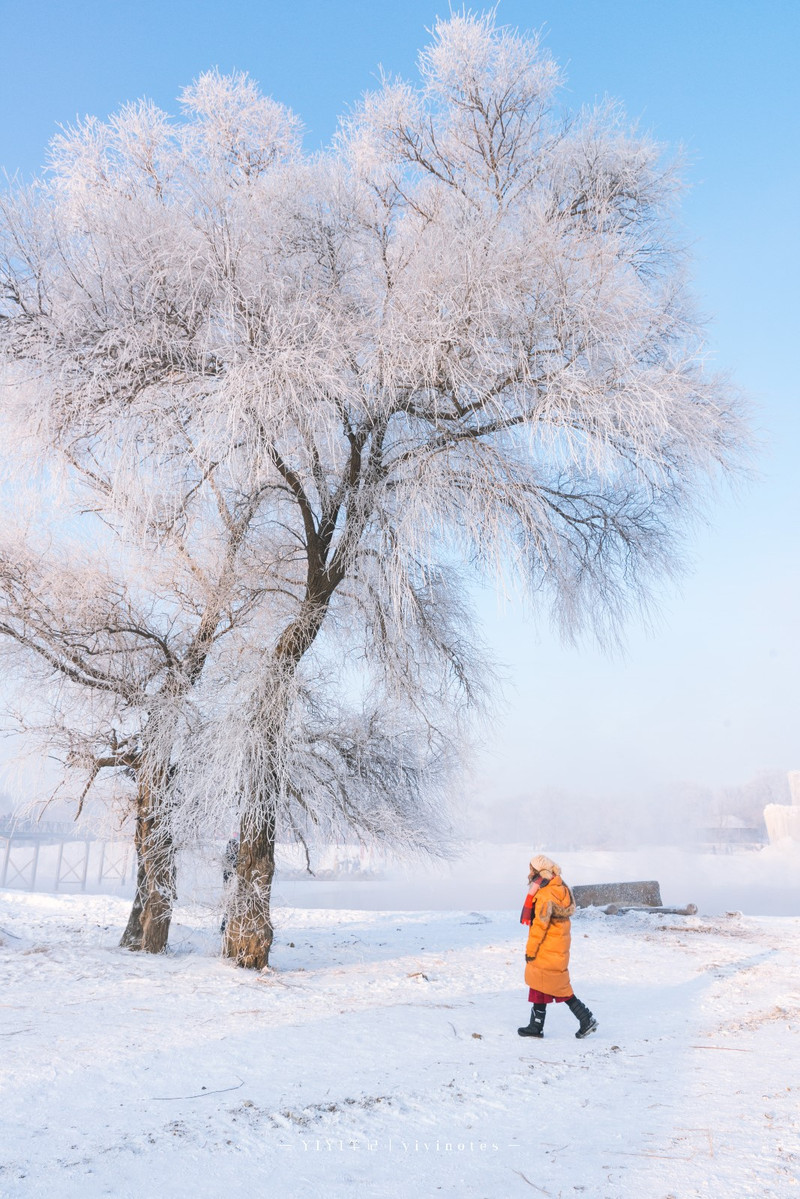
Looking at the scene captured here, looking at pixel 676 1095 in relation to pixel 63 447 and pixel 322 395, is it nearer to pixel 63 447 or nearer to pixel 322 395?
pixel 322 395

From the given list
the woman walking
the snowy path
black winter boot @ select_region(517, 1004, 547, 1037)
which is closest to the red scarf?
the woman walking

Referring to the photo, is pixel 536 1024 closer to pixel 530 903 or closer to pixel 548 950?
pixel 548 950

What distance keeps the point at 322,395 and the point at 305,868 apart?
443cm

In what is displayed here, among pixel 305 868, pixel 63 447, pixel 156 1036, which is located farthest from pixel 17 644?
pixel 156 1036

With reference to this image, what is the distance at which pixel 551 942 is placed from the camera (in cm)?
518

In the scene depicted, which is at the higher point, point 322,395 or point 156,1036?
point 322,395

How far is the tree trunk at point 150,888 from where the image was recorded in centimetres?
776

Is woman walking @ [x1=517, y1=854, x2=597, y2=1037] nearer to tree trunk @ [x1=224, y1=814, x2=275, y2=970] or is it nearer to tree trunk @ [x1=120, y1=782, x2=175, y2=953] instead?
tree trunk @ [x1=224, y1=814, x2=275, y2=970]

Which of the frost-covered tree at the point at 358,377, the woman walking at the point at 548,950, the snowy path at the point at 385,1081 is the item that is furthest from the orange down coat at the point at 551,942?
the frost-covered tree at the point at 358,377

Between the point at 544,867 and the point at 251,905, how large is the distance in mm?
3071

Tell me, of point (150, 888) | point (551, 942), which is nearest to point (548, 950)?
point (551, 942)

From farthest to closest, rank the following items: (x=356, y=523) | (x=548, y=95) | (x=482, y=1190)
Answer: (x=548, y=95)
(x=356, y=523)
(x=482, y=1190)

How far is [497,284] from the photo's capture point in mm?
6625

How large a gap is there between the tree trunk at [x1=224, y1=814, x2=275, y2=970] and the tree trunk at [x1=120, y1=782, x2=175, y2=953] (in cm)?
76
